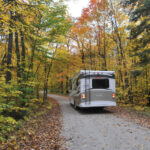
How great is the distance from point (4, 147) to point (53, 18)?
7.35m

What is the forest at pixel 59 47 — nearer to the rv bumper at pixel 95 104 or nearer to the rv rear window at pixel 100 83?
the rv rear window at pixel 100 83

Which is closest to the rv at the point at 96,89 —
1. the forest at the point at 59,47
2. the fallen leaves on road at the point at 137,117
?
the fallen leaves on road at the point at 137,117

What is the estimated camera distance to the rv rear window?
8.79 metres

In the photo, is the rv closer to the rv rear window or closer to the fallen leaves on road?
the rv rear window

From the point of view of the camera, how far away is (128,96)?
40.5ft

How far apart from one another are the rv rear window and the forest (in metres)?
2.61

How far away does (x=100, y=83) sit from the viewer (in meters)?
8.88

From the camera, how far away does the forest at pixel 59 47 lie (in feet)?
17.8

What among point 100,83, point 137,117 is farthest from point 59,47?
point 137,117

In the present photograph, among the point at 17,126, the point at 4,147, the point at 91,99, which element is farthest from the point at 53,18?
the point at 4,147

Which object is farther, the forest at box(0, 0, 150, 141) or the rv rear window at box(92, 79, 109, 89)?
the rv rear window at box(92, 79, 109, 89)

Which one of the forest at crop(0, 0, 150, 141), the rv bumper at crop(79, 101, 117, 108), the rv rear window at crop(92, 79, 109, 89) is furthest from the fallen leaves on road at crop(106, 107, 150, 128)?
the forest at crop(0, 0, 150, 141)

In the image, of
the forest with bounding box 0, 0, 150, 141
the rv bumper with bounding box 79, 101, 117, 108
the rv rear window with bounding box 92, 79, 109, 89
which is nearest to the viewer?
the forest with bounding box 0, 0, 150, 141

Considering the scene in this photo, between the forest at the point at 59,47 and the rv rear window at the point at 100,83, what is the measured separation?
261 centimetres
